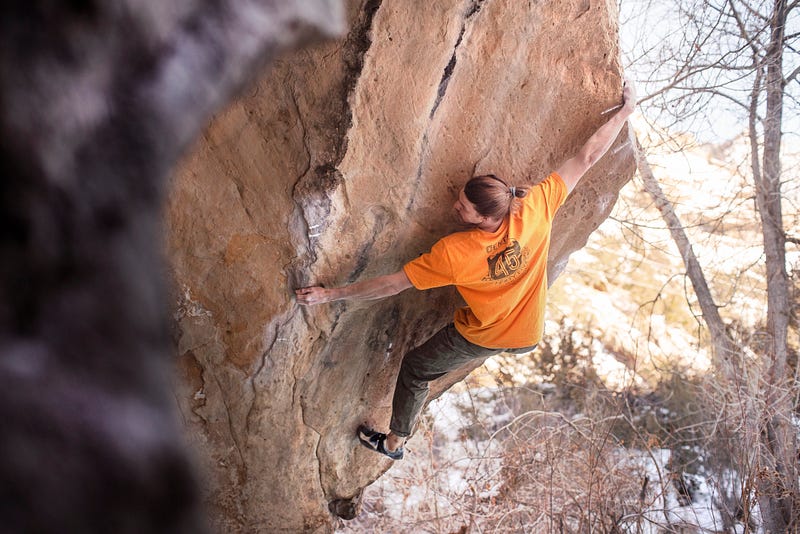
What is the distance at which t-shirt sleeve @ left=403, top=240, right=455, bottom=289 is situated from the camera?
105 inches

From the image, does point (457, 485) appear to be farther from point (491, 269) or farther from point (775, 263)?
point (775, 263)

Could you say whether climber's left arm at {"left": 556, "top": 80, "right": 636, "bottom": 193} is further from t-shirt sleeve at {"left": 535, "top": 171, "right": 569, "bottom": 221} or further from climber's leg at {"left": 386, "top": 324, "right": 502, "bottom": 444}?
climber's leg at {"left": 386, "top": 324, "right": 502, "bottom": 444}

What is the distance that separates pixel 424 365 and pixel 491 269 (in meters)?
0.75

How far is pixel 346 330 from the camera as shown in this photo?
327 cm

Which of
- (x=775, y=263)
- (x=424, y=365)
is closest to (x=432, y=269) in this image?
(x=424, y=365)

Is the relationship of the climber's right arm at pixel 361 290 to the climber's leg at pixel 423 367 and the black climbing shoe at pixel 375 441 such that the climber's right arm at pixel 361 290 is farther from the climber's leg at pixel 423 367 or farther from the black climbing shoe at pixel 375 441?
the black climbing shoe at pixel 375 441

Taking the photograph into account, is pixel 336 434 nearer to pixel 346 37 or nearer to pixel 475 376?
pixel 346 37

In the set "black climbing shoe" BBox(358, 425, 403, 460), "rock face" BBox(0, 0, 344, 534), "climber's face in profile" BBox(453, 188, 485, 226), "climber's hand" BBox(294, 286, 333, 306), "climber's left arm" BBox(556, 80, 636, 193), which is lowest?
"rock face" BBox(0, 0, 344, 534)

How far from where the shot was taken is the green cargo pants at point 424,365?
3145 millimetres

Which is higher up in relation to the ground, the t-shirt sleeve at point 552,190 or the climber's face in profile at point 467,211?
the t-shirt sleeve at point 552,190

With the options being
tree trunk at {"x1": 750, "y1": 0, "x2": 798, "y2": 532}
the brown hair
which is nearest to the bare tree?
tree trunk at {"x1": 750, "y1": 0, "x2": 798, "y2": 532}

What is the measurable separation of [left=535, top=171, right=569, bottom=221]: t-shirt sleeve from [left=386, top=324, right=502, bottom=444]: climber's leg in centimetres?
73

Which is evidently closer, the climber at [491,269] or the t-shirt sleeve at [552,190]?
the climber at [491,269]

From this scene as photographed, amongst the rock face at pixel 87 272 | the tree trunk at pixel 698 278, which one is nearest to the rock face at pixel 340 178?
the rock face at pixel 87 272
